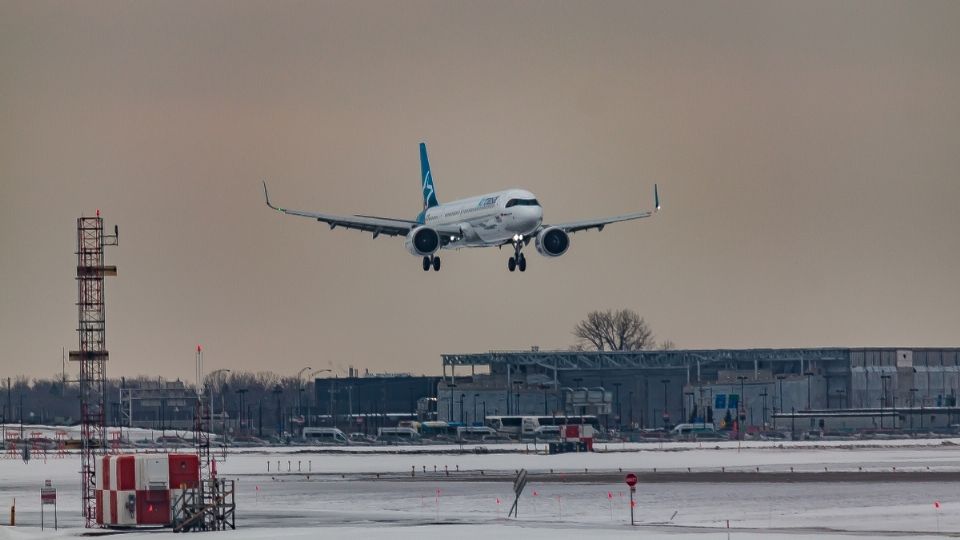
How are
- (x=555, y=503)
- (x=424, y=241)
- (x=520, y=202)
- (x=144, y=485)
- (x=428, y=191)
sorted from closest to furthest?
1. (x=144, y=485)
2. (x=555, y=503)
3. (x=520, y=202)
4. (x=424, y=241)
5. (x=428, y=191)

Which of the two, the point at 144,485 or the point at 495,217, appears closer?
the point at 144,485

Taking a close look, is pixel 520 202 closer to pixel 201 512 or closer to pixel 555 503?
pixel 555 503

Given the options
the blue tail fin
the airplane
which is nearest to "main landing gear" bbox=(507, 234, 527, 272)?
the airplane

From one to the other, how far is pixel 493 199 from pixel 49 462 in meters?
61.8

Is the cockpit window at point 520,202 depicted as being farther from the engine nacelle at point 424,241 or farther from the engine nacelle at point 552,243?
the engine nacelle at point 424,241

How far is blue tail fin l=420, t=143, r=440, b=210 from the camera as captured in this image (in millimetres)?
182625

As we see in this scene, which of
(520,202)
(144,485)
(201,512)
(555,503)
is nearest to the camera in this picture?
(201,512)

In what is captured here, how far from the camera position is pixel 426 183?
616ft

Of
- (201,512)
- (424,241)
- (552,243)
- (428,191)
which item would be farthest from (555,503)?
(428,191)

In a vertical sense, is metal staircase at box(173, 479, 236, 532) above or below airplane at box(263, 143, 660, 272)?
below

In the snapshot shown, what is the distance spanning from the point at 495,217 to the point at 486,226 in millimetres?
1764

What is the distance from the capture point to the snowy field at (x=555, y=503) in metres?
78.2

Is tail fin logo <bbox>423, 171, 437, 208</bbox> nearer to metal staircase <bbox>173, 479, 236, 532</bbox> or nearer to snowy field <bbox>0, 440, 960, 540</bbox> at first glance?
snowy field <bbox>0, 440, 960, 540</bbox>

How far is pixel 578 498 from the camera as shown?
102 meters
